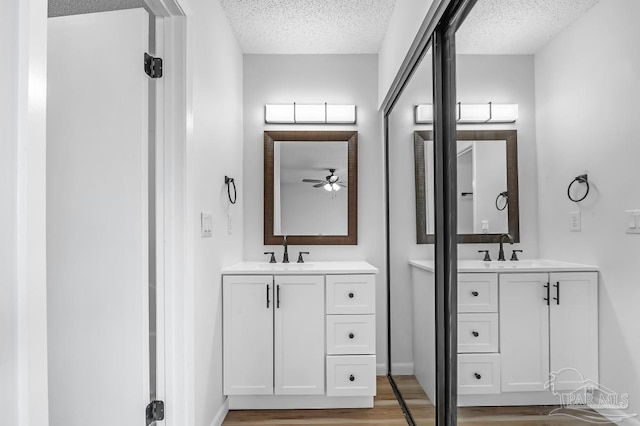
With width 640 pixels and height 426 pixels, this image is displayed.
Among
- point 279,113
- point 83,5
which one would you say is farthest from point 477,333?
point 83,5

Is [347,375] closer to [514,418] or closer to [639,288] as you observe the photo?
[514,418]

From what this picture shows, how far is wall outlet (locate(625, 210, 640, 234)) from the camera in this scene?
0.74m

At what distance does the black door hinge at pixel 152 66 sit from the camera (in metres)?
1.81

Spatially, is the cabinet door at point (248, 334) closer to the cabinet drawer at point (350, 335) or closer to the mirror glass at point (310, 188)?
the cabinet drawer at point (350, 335)

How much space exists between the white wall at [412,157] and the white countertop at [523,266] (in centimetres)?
2

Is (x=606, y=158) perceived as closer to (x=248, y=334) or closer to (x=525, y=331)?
(x=525, y=331)

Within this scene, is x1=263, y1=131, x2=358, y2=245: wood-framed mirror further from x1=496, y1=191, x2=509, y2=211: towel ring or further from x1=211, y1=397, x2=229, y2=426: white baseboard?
x1=496, y1=191, x2=509, y2=211: towel ring

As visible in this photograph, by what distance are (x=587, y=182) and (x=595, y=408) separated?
17.9 inches

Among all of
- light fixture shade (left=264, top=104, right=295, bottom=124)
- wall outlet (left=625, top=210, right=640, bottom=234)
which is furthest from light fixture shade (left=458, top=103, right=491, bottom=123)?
light fixture shade (left=264, top=104, right=295, bottom=124)

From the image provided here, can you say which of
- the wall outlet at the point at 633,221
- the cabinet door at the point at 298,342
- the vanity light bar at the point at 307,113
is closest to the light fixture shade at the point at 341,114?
the vanity light bar at the point at 307,113

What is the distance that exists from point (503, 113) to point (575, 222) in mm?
519

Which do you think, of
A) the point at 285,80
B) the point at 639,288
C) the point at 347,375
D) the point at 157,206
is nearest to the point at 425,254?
the point at 347,375

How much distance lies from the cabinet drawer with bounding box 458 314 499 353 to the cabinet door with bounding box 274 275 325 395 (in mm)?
1182

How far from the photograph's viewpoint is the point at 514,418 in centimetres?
119
